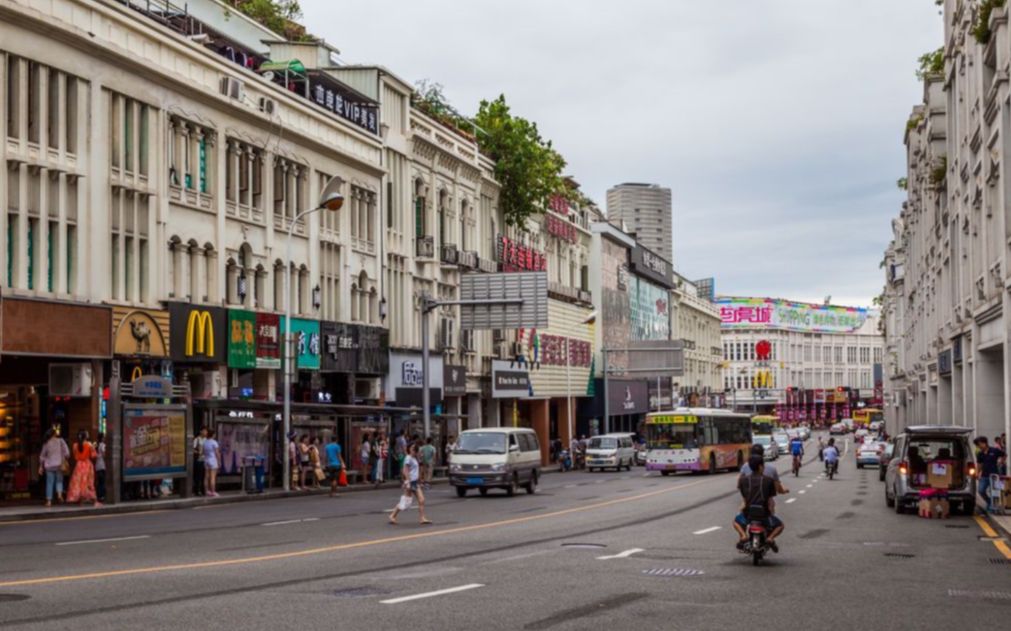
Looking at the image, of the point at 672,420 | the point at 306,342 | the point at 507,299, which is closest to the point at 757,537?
the point at 306,342

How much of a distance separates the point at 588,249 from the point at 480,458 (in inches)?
2322

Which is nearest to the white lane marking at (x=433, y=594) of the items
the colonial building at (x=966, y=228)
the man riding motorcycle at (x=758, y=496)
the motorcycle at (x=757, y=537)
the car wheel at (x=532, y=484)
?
the motorcycle at (x=757, y=537)

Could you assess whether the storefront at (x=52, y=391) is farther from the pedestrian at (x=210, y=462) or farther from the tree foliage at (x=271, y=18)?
the tree foliage at (x=271, y=18)

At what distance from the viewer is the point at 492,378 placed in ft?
239

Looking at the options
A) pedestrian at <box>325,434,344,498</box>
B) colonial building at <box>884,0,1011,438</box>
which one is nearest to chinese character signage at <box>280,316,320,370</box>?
pedestrian at <box>325,434,344,498</box>

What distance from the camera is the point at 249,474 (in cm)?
4034

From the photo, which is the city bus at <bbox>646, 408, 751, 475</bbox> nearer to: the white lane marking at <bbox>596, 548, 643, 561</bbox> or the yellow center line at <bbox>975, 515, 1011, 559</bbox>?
the yellow center line at <bbox>975, 515, 1011, 559</bbox>

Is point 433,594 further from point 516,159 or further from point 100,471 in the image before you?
point 516,159

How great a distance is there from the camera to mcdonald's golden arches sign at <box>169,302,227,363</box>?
4088 cm

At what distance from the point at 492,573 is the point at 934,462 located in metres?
17.7

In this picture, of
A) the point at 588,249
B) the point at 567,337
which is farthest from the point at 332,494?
the point at 588,249

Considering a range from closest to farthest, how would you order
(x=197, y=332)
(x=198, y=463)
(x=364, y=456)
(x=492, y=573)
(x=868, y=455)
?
(x=492, y=573), (x=198, y=463), (x=197, y=332), (x=364, y=456), (x=868, y=455)

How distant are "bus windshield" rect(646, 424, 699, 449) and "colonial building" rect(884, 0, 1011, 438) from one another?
10722 millimetres

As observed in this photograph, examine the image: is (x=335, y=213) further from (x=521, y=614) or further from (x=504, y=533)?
(x=521, y=614)
